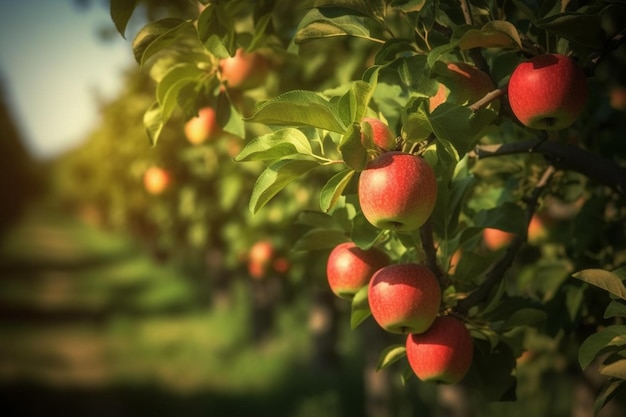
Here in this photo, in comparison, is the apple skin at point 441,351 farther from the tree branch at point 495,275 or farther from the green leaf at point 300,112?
the green leaf at point 300,112

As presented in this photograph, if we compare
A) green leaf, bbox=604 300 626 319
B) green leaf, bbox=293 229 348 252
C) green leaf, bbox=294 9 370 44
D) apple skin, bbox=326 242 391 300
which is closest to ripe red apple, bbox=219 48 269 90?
green leaf, bbox=294 9 370 44

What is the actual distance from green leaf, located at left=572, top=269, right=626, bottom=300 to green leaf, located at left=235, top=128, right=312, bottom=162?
0.72 metres

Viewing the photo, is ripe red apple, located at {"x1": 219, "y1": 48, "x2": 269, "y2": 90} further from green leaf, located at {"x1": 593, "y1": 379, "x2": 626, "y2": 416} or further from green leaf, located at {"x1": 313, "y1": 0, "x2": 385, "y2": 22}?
green leaf, located at {"x1": 593, "y1": 379, "x2": 626, "y2": 416}

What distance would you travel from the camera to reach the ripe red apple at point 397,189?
1.38 meters

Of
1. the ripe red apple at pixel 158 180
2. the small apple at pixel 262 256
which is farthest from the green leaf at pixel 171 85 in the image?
the small apple at pixel 262 256

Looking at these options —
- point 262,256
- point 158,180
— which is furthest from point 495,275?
point 158,180

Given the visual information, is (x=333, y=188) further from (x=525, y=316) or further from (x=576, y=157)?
(x=576, y=157)

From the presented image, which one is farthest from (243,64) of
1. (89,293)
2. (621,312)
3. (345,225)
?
(89,293)

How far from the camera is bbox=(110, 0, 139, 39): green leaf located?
5.62 ft

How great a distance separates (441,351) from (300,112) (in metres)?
0.69

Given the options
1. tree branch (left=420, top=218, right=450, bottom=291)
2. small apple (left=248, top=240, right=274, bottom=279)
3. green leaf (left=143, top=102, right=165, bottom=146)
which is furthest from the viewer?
small apple (left=248, top=240, right=274, bottom=279)

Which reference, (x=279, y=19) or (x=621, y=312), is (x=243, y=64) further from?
(x=621, y=312)

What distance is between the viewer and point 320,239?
1901mm

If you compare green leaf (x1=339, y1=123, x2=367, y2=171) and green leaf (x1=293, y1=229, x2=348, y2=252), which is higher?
green leaf (x1=339, y1=123, x2=367, y2=171)
